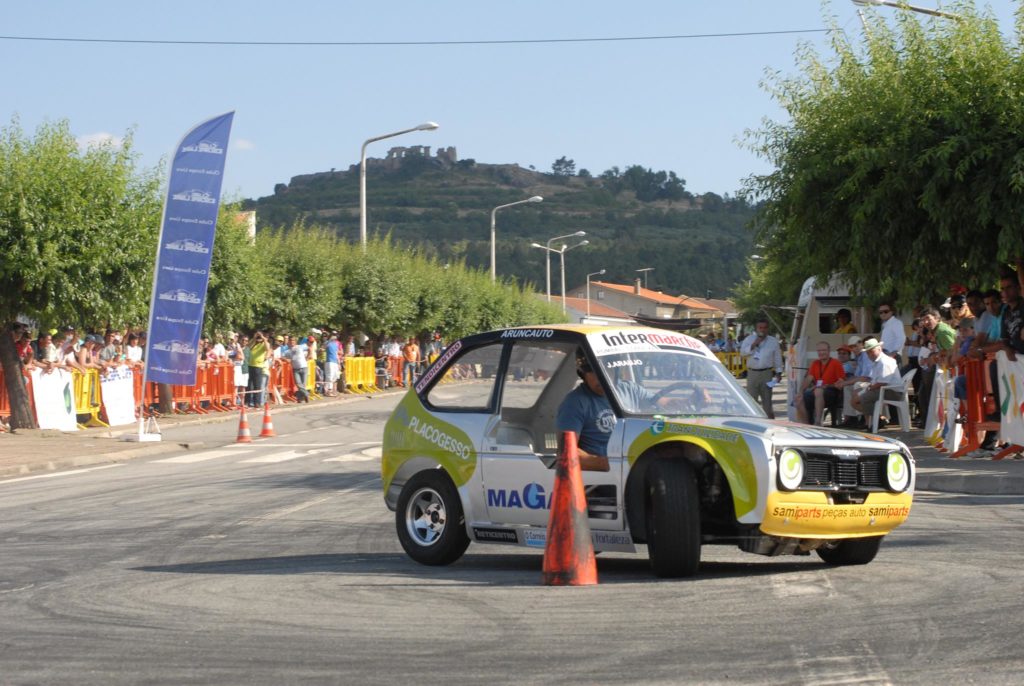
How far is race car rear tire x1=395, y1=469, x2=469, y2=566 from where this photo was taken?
376 inches

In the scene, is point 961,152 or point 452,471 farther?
point 961,152

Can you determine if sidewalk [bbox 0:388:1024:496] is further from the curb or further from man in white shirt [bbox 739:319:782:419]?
man in white shirt [bbox 739:319:782:419]

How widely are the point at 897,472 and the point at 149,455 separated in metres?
16.0

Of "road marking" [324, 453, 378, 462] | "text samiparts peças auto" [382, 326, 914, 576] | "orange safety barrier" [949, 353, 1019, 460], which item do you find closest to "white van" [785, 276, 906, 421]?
"orange safety barrier" [949, 353, 1019, 460]

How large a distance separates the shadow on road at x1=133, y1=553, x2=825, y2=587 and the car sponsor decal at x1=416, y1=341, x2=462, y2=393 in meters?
1.26

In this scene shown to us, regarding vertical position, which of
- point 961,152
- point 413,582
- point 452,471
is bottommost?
point 413,582

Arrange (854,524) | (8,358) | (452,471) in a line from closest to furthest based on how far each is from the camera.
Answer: (854,524) < (452,471) < (8,358)

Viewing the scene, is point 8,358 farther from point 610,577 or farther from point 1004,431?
point 610,577

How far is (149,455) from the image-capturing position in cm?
2236

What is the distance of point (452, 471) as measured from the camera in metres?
9.67

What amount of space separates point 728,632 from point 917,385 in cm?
1722

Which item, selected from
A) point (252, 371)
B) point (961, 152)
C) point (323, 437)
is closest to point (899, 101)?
point (961, 152)

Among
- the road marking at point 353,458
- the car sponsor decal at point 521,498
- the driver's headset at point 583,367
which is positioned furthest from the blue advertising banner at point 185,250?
the driver's headset at point 583,367

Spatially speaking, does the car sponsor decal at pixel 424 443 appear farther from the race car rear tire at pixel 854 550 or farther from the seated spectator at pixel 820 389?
the seated spectator at pixel 820 389
